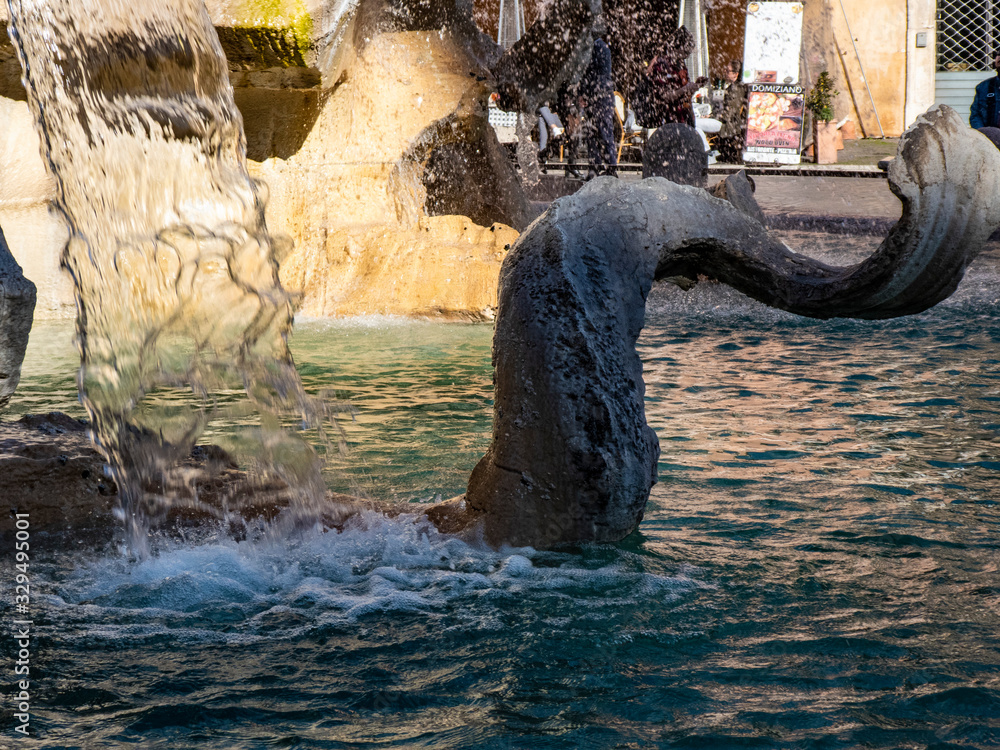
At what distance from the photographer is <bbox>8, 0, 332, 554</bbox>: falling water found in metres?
3.01

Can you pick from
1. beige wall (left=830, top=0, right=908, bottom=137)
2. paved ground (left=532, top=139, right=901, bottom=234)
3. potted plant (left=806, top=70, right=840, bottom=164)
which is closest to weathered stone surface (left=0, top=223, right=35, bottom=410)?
paved ground (left=532, top=139, right=901, bottom=234)

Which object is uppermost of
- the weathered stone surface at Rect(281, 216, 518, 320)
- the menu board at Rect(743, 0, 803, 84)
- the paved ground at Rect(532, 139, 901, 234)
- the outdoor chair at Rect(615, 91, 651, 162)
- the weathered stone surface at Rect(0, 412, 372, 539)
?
the menu board at Rect(743, 0, 803, 84)

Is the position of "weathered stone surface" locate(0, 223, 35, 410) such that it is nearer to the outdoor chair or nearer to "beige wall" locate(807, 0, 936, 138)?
the outdoor chair

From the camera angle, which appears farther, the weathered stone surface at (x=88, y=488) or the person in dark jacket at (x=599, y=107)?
the person in dark jacket at (x=599, y=107)

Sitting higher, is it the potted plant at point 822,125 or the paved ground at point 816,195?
the potted plant at point 822,125

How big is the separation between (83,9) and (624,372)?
345 cm

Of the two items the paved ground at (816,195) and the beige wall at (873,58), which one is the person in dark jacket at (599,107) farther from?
the beige wall at (873,58)

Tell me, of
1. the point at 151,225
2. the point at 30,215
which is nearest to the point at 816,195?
the point at 30,215

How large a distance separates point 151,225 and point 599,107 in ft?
32.2

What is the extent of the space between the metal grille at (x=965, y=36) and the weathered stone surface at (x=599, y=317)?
64.7 ft

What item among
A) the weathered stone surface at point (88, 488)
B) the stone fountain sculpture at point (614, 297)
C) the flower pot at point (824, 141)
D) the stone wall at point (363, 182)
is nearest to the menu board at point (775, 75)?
the flower pot at point (824, 141)

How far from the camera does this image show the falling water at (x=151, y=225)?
9.86ft

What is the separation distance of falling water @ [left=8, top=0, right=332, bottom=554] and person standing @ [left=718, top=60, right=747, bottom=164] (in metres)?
11.9

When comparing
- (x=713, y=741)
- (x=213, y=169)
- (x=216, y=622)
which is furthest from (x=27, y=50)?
(x=713, y=741)
